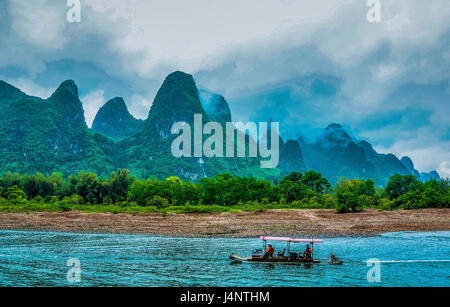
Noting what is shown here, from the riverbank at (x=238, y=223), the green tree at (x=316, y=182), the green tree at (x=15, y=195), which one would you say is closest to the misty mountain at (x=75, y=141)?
the green tree at (x=15, y=195)

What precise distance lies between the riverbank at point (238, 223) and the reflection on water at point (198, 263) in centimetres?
550

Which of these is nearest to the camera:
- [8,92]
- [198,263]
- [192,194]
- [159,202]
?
[198,263]

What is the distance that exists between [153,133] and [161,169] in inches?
1175

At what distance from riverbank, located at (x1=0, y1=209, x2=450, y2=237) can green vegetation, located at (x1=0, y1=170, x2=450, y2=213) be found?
6.27 meters

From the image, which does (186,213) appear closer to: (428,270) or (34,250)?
(34,250)

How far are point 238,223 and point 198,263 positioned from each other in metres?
23.0

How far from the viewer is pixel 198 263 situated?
69.3ft

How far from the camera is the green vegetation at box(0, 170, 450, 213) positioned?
60.1m

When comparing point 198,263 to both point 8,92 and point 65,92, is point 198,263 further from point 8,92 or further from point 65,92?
point 8,92

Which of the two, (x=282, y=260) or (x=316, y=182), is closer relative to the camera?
(x=282, y=260)

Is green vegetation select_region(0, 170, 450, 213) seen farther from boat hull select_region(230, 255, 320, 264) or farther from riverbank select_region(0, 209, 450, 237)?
boat hull select_region(230, 255, 320, 264)

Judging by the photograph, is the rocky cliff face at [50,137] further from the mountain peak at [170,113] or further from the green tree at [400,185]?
the green tree at [400,185]

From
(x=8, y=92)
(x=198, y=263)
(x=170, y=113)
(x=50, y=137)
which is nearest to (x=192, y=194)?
(x=198, y=263)

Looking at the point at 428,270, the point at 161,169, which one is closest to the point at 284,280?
the point at 428,270
